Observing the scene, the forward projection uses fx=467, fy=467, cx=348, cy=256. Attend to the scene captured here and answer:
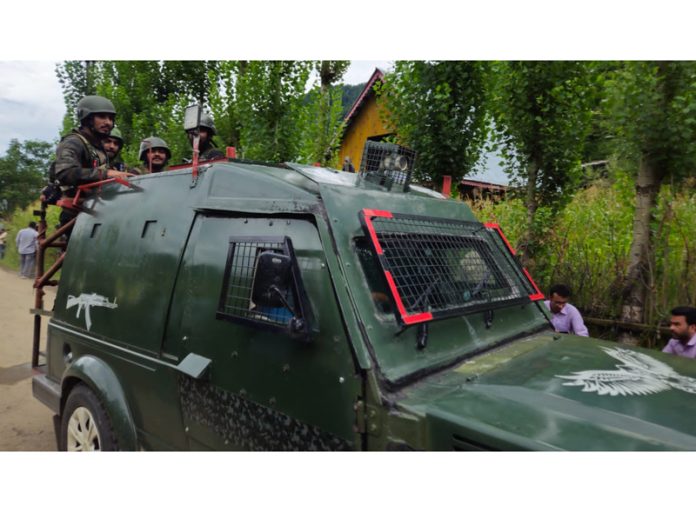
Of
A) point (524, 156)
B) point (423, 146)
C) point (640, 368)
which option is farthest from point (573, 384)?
point (423, 146)

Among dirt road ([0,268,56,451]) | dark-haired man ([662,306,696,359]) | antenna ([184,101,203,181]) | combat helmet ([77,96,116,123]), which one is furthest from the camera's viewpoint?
combat helmet ([77,96,116,123])

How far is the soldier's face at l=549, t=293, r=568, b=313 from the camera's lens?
489cm

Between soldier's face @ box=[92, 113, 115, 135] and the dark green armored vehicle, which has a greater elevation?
soldier's face @ box=[92, 113, 115, 135]

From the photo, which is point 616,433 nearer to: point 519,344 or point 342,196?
point 519,344

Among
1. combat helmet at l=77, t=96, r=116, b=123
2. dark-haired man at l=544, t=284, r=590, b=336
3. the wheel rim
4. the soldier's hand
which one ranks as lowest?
the wheel rim

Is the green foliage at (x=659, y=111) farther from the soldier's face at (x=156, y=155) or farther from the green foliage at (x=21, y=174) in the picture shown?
the green foliage at (x=21, y=174)

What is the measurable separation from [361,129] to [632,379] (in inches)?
723

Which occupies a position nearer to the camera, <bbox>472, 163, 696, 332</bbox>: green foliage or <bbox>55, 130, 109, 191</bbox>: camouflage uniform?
<bbox>55, 130, 109, 191</bbox>: camouflage uniform

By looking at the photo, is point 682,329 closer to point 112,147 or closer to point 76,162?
point 76,162

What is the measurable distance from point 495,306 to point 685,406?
39.9 inches

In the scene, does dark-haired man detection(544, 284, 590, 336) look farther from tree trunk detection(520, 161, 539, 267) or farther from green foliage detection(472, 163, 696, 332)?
tree trunk detection(520, 161, 539, 267)

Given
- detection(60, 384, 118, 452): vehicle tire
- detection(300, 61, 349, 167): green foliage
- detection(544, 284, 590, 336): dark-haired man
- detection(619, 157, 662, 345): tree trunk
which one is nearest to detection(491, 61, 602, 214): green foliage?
detection(619, 157, 662, 345): tree trunk

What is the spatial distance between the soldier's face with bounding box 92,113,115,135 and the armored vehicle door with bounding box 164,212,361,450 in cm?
257

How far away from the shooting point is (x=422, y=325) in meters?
2.21
